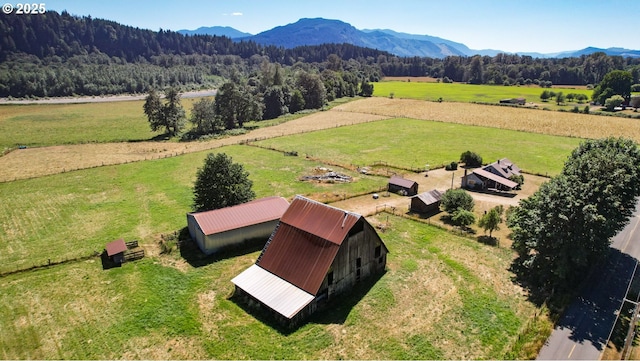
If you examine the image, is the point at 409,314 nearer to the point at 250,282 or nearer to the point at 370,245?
the point at 370,245

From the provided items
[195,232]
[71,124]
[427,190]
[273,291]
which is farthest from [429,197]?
[71,124]

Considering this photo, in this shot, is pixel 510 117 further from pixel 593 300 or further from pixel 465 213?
pixel 593 300

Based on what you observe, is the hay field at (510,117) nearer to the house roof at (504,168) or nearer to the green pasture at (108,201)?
the house roof at (504,168)

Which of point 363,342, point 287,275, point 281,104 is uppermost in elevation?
point 281,104

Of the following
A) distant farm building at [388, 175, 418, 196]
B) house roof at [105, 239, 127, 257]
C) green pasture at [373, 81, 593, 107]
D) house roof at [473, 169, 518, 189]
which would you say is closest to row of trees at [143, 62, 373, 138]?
green pasture at [373, 81, 593, 107]

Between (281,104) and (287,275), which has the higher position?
(281,104)

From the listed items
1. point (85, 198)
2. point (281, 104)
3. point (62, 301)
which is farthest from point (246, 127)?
point (62, 301)
